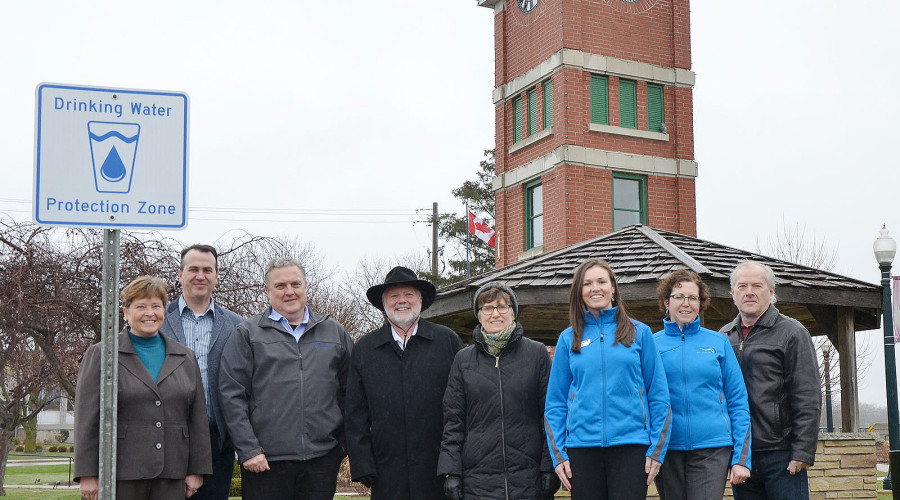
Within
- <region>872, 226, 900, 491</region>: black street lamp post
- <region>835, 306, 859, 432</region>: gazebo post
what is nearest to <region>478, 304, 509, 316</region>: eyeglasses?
<region>835, 306, 859, 432</region>: gazebo post

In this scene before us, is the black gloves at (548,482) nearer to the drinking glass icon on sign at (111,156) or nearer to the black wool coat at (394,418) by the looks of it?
the black wool coat at (394,418)

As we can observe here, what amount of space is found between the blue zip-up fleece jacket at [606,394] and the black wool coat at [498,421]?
0.16 m

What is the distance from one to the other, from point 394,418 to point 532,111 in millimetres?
18696

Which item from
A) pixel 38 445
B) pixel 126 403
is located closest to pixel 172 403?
pixel 126 403

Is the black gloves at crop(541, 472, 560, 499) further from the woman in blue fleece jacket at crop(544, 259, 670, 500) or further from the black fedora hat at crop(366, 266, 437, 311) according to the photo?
the black fedora hat at crop(366, 266, 437, 311)

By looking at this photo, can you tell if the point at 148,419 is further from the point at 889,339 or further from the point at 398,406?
the point at 889,339

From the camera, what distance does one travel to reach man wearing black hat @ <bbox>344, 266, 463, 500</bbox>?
5869 millimetres

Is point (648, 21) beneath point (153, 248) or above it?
above

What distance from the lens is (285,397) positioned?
19.0 ft

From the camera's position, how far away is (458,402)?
5.73 m

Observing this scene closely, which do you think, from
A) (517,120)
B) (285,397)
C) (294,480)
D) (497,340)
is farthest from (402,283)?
(517,120)

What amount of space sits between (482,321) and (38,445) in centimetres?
5640

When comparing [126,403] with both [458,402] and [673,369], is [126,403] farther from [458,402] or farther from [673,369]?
[673,369]

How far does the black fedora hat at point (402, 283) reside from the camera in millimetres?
6078
